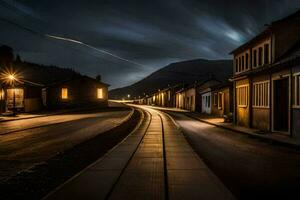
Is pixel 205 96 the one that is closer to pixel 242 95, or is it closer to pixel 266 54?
pixel 242 95

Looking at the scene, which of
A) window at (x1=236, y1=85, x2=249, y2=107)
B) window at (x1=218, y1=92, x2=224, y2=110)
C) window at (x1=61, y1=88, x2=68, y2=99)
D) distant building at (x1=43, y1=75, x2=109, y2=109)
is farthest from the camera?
window at (x1=61, y1=88, x2=68, y2=99)

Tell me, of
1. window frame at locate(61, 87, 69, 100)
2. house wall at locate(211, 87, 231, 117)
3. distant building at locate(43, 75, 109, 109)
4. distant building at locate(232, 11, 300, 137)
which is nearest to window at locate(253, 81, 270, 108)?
distant building at locate(232, 11, 300, 137)

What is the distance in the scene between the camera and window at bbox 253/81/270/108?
1941 centimetres

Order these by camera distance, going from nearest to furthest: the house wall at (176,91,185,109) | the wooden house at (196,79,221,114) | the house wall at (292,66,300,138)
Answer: the house wall at (292,66,300,138)
the wooden house at (196,79,221,114)
the house wall at (176,91,185,109)

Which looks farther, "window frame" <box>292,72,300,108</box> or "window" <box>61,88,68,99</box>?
"window" <box>61,88,68,99</box>

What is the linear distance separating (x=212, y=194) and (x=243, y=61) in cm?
2232

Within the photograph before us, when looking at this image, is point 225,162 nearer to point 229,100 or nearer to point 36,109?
point 229,100

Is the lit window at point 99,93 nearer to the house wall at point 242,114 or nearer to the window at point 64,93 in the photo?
the window at point 64,93

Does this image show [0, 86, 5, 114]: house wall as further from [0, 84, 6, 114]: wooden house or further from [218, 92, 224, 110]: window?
[218, 92, 224, 110]: window

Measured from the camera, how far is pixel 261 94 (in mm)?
20391

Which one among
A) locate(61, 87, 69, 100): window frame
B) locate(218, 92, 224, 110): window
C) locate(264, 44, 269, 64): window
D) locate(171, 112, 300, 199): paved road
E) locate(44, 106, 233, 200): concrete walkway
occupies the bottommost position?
locate(171, 112, 300, 199): paved road

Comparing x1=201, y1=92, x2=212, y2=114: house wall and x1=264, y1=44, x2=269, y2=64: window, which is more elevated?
x1=264, y1=44, x2=269, y2=64: window

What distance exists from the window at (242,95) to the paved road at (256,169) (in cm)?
1091

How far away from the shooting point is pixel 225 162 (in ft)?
31.4
